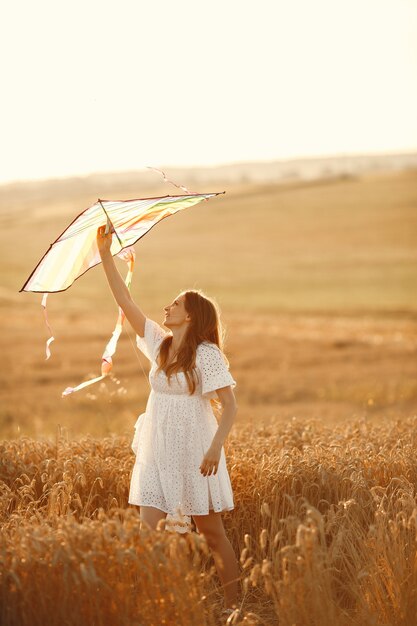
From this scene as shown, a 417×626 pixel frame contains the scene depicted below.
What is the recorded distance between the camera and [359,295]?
47.8 metres

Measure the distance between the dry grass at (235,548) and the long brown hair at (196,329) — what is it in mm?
868

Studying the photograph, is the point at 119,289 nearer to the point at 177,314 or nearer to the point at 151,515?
the point at 177,314

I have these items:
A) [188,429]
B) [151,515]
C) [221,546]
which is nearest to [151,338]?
[188,429]

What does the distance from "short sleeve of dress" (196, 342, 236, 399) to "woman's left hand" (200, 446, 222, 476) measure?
0.37 meters

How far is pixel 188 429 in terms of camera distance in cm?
564

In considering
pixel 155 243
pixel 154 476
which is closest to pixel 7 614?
pixel 154 476

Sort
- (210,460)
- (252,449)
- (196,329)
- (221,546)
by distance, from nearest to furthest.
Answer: (210,460) < (221,546) < (196,329) < (252,449)

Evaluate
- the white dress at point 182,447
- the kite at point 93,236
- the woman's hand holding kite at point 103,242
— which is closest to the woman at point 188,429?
the white dress at point 182,447

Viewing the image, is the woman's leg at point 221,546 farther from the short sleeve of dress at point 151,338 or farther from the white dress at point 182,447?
the short sleeve of dress at point 151,338

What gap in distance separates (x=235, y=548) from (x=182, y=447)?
92 cm

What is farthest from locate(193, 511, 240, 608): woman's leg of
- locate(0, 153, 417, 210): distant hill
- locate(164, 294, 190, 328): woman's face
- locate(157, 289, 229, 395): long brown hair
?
locate(0, 153, 417, 210): distant hill

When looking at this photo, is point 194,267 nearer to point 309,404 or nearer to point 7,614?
point 309,404

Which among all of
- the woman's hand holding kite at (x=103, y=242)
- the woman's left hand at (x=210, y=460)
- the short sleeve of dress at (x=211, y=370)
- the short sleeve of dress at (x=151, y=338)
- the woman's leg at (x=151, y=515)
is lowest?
the woman's leg at (x=151, y=515)

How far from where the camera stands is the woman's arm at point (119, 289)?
5.88m
